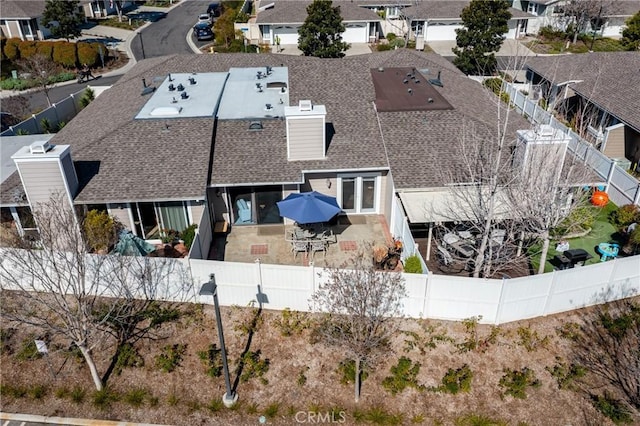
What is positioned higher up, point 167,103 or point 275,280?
point 167,103

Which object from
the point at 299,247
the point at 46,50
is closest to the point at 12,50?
the point at 46,50

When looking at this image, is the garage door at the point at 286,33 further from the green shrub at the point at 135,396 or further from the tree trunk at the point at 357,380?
the tree trunk at the point at 357,380

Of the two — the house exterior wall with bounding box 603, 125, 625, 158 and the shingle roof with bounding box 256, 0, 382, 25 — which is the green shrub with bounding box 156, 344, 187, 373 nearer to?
the house exterior wall with bounding box 603, 125, 625, 158

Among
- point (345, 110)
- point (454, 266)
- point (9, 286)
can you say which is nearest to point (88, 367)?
point (9, 286)

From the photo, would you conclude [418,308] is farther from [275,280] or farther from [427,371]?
[275,280]

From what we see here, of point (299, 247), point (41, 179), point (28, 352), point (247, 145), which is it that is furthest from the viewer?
point (247, 145)

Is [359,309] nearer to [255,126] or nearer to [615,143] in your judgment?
[255,126]
